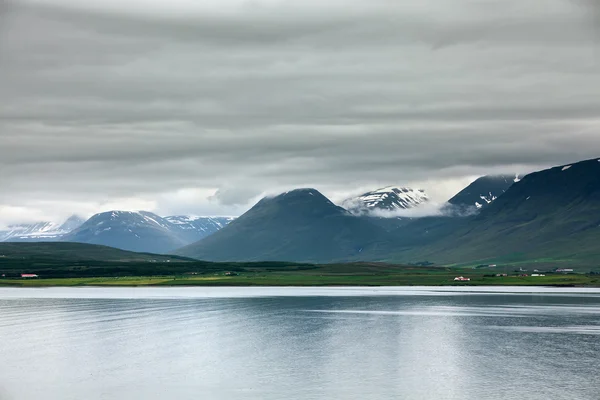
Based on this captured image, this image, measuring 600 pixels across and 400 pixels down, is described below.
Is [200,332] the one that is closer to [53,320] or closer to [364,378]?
[53,320]

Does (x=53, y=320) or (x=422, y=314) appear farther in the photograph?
(x=422, y=314)

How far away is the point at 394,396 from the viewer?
221 ft

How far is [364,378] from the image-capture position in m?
76.4

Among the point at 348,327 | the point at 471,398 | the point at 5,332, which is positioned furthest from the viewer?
the point at 348,327

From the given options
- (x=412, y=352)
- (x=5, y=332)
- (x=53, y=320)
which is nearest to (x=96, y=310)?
(x=53, y=320)

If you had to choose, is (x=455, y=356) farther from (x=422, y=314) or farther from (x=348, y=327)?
(x=422, y=314)

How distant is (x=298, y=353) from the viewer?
309 ft

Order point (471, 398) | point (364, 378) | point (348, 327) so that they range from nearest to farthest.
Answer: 1. point (471, 398)
2. point (364, 378)
3. point (348, 327)

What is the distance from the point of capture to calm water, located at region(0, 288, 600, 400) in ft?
233

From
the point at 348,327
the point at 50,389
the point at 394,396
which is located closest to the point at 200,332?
the point at 348,327

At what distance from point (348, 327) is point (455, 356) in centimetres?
3358

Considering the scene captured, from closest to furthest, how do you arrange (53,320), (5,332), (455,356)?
(455,356) < (5,332) < (53,320)

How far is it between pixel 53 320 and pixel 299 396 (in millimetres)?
77390

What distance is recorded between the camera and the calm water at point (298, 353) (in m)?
71.0
